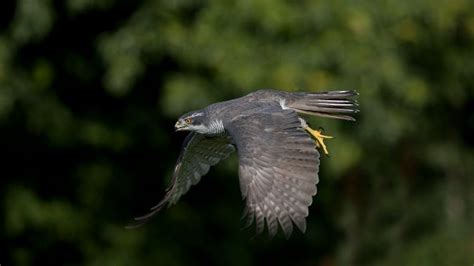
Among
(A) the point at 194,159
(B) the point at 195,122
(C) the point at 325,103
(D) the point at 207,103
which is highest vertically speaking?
(C) the point at 325,103

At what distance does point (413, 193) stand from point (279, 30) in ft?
13.3

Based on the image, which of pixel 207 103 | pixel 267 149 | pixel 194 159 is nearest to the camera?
pixel 267 149

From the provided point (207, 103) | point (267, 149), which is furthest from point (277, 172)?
point (207, 103)

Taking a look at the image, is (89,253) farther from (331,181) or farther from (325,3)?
(325,3)

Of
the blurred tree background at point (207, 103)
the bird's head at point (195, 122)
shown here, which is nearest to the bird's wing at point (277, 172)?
the bird's head at point (195, 122)

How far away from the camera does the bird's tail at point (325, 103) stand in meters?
8.27

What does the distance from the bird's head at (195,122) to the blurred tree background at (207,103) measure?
368cm

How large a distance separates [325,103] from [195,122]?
0.83m

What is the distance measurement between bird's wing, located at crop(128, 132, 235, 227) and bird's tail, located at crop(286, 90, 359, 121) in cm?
65

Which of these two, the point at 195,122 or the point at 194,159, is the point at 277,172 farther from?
the point at 194,159

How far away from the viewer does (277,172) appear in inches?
291

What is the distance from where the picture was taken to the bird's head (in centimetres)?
827

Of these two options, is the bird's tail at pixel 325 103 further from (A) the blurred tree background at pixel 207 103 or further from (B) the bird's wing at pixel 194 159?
(A) the blurred tree background at pixel 207 103

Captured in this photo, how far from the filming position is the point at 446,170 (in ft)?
51.6
